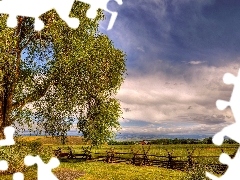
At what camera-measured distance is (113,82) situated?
112 ft

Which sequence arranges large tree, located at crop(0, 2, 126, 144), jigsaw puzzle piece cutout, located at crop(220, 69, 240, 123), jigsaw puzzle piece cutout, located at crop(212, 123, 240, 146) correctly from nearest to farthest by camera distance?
jigsaw puzzle piece cutout, located at crop(212, 123, 240, 146)
jigsaw puzzle piece cutout, located at crop(220, 69, 240, 123)
large tree, located at crop(0, 2, 126, 144)

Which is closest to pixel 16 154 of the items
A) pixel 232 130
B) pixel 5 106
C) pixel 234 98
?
pixel 5 106

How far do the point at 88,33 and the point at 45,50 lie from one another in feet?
10.5

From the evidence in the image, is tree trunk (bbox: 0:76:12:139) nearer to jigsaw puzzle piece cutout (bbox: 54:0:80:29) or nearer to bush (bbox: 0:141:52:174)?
bush (bbox: 0:141:52:174)

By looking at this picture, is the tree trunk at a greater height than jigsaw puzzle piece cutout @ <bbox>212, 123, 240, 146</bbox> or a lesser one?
greater

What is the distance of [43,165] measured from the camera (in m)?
7.38

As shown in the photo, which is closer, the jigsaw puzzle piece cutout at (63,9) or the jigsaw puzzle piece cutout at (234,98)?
the jigsaw puzzle piece cutout at (234,98)

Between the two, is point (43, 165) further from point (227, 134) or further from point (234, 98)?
point (234, 98)

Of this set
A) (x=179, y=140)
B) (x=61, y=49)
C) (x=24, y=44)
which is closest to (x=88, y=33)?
(x=61, y=49)

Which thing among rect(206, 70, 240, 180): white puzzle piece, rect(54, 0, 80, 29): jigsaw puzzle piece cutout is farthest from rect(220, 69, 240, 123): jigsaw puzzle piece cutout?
rect(54, 0, 80, 29): jigsaw puzzle piece cutout

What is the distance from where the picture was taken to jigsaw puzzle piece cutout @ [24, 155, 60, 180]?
7090 millimetres

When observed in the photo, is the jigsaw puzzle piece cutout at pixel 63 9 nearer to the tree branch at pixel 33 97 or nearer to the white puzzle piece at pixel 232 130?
the white puzzle piece at pixel 232 130

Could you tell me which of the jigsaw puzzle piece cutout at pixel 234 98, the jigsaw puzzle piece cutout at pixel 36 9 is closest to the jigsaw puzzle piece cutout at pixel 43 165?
the jigsaw puzzle piece cutout at pixel 36 9

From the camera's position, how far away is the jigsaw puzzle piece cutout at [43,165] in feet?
23.3
